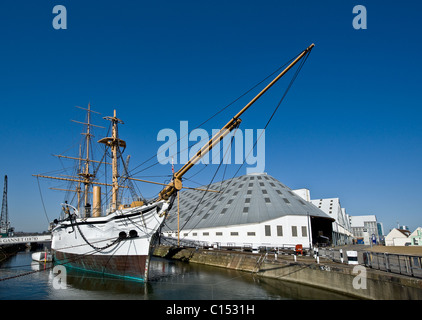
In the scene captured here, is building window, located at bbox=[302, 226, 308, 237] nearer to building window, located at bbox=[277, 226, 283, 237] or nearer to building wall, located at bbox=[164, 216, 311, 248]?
building wall, located at bbox=[164, 216, 311, 248]

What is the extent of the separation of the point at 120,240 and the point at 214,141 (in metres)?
14.0

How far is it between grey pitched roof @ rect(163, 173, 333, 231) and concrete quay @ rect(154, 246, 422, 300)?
1274 centimetres

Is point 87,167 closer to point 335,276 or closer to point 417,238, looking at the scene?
point 335,276

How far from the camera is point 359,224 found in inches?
6201

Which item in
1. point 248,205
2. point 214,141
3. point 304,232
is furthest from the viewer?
point 248,205

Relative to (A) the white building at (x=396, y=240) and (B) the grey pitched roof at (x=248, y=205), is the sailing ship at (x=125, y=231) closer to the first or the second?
(B) the grey pitched roof at (x=248, y=205)

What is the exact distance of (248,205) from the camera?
52.3 metres

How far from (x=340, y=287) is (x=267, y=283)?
21.9 feet

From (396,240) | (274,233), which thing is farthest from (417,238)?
(274,233)

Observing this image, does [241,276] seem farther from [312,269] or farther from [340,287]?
[340,287]

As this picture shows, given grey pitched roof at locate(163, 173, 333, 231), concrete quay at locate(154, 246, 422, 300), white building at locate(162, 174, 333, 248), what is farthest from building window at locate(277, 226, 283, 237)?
concrete quay at locate(154, 246, 422, 300)

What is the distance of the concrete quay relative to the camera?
15.1 meters

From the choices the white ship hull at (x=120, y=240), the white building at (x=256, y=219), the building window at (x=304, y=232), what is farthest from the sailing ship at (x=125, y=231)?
the building window at (x=304, y=232)

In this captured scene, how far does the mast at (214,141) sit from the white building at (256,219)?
53.8 feet
